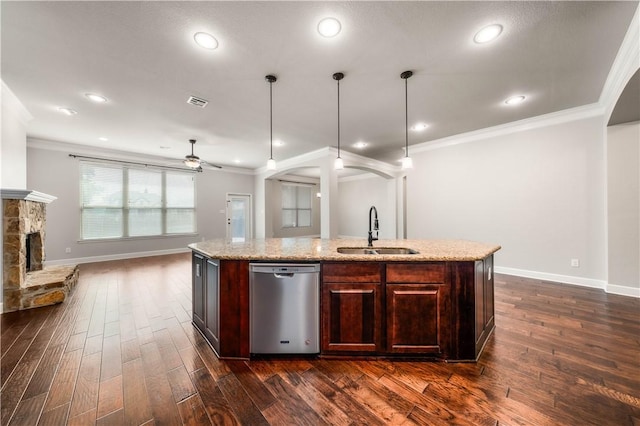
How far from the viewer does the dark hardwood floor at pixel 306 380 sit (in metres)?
1.45

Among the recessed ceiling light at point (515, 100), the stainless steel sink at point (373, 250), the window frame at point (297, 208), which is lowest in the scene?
the stainless steel sink at point (373, 250)

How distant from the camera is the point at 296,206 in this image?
9.91 metres

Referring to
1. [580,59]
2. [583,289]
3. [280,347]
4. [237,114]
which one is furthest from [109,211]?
[583,289]

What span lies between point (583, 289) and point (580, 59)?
10.6 ft

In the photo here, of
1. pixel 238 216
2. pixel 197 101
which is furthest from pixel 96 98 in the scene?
pixel 238 216

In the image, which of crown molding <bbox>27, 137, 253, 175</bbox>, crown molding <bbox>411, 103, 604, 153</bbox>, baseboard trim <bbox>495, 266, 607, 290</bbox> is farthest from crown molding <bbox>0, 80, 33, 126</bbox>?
baseboard trim <bbox>495, 266, 607, 290</bbox>

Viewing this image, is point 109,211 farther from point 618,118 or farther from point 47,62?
point 618,118

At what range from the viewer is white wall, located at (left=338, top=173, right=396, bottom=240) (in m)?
9.14

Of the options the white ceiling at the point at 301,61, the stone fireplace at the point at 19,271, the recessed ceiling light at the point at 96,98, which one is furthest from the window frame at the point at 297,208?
the stone fireplace at the point at 19,271

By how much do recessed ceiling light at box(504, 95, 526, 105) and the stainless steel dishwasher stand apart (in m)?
3.75

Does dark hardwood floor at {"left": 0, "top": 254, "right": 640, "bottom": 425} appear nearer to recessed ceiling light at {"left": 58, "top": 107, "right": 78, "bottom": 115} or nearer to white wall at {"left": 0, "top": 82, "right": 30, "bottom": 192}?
white wall at {"left": 0, "top": 82, "right": 30, "bottom": 192}

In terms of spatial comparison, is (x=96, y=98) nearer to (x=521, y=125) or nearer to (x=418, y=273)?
(x=418, y=273)

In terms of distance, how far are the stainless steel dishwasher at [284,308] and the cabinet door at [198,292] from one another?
687 millimetres

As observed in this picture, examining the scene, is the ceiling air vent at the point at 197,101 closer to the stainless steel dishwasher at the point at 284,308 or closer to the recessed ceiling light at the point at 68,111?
the recessed ceiling light at the point at 68,111
